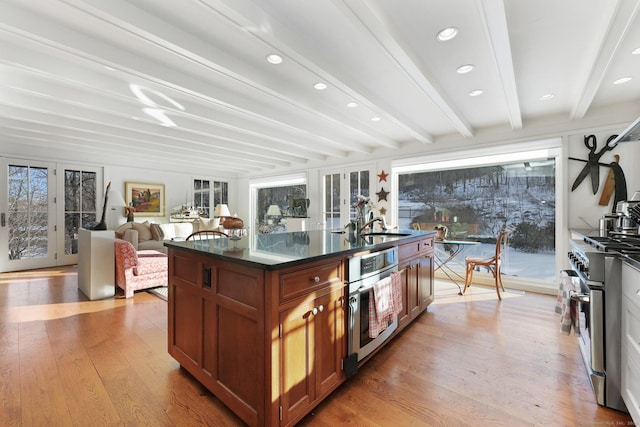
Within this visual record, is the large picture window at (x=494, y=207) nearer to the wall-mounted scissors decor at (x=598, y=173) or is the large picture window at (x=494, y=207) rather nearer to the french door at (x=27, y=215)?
the wall-mounted scissors decor at (x=598, y=173)

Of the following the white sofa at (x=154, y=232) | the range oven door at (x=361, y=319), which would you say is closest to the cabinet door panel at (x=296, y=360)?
the range oven door at (x=361, y=319)

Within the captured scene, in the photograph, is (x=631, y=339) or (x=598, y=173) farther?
(x=598, y=173)

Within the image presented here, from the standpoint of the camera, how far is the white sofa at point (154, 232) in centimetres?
533

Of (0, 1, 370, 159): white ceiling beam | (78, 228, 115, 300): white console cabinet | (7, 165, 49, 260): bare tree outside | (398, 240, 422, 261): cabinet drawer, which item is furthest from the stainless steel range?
(7, 165, 49, 260): bare tree outside

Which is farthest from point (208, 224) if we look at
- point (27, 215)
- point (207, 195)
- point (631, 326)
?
point (631, 326)

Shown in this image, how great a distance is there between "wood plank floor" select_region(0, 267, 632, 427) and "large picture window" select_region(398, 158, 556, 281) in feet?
4.99

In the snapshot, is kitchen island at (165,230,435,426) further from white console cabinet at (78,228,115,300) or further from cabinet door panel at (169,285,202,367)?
white console cabinet at (78,228,115,300)

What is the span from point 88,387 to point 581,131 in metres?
5.68

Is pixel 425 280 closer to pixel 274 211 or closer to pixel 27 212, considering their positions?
pixel 274 211

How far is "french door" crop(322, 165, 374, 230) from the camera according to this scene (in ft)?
19.3

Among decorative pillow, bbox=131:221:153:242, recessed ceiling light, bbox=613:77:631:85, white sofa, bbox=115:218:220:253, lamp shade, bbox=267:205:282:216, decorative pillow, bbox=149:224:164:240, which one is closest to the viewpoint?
recessed ceiling light, bbox=613:77:631:85

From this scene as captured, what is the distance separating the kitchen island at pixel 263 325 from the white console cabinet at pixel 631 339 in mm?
1352

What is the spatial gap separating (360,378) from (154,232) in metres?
5.54

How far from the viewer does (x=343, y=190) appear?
20.4ft
